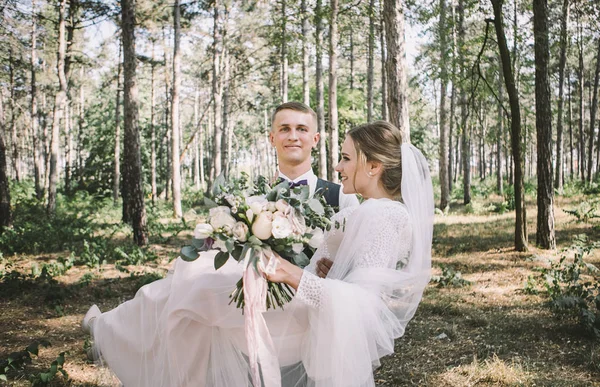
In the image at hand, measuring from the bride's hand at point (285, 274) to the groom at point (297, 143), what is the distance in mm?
1422

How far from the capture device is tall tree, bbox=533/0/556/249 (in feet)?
28.2

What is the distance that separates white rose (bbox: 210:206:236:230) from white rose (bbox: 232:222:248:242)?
1.3 inches

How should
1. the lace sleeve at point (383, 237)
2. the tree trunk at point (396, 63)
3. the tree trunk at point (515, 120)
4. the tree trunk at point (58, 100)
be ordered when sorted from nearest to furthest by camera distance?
the lace sleeve at point (383, 237) < the tree trunk at point (396, 63) < the tree trunk at point (515, 120) < the tree trunk at point (58, 100)

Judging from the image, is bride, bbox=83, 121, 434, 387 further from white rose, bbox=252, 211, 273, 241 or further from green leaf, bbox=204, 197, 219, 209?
green leaf, bbox=204, 197, 219, 209

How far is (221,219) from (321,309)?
70 cm

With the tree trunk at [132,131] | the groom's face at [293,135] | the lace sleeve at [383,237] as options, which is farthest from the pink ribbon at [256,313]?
the tree trunk at [132,131]

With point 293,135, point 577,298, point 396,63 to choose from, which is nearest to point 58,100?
point 396,63

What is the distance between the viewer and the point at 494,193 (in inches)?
880

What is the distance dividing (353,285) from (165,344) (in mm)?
1163

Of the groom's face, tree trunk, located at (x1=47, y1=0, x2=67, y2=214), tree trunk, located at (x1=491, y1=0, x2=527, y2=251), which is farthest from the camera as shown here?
tree trunk, located at (x1=47, y1=0, x2=67, y2=214)

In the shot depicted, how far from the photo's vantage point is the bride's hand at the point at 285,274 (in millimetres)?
2150

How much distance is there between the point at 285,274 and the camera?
85.3 inches

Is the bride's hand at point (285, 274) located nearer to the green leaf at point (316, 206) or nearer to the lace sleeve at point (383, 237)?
the lace sleeve at point (383, 237)

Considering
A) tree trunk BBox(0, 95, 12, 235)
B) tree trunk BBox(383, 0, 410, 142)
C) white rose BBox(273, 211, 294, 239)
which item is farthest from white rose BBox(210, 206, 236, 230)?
tree trunk BBox(0, 95, 12, 235)
